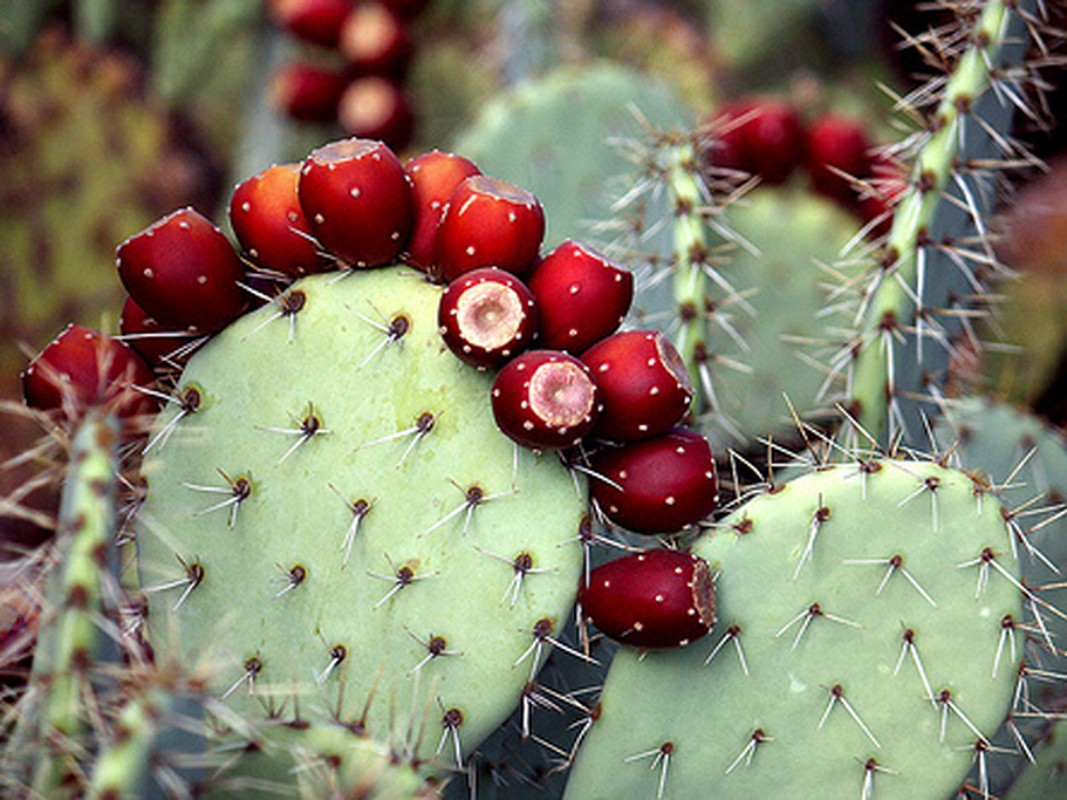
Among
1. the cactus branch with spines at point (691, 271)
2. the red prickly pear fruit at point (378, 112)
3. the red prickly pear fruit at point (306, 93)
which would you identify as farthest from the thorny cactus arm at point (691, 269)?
the red prickly pear fruit at point (306, 93)

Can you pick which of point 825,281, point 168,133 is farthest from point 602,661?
point 168,133

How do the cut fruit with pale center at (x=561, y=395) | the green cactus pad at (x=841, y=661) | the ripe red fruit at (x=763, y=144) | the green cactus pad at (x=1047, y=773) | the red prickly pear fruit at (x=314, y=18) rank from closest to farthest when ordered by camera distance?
the cut fruit with pale center at (x=561, y=395) < the green cactus pad at (x=841, y=661) < the green cactus pad at (x=1047, y=773) < the ripe red fruit at (x=763, y=144) < the red prickly pear fruit at (x=314, y=18)

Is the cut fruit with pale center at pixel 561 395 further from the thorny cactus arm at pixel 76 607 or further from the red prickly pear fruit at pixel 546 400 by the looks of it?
the thorny cactus arm at pixel 76 607

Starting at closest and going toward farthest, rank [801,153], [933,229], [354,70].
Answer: [933,229] < [801,153] < [354,70]

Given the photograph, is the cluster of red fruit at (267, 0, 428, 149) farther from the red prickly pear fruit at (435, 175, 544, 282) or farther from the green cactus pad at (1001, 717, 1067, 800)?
the green cactus pad at (1001, 717, 1067, 800)

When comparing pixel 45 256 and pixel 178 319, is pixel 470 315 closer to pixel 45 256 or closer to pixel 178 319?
pixel 178 319

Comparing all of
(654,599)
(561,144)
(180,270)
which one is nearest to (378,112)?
(561,144)

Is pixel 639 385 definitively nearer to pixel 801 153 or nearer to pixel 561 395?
pixel 561 395
